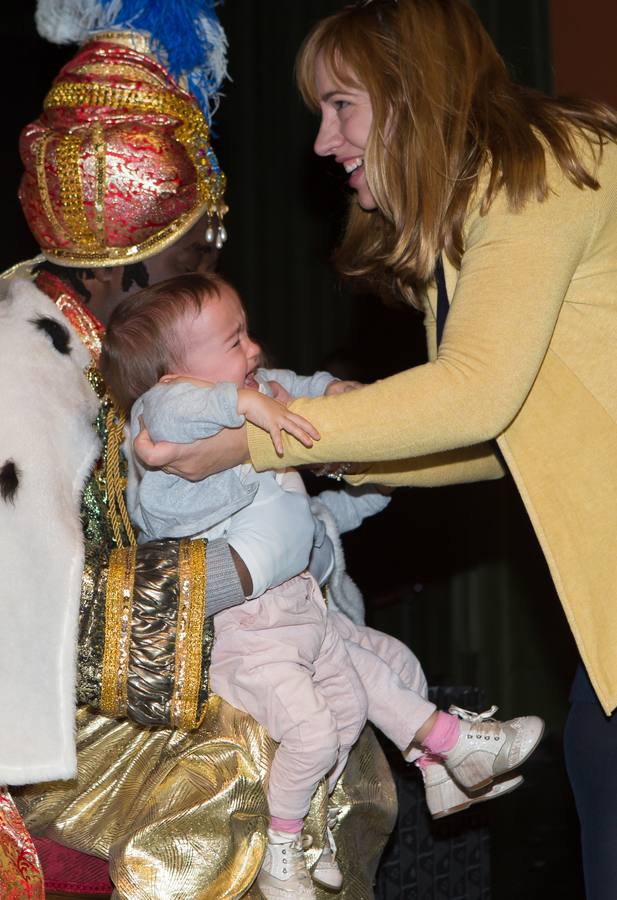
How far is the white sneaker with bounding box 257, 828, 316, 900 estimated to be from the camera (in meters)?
2.01

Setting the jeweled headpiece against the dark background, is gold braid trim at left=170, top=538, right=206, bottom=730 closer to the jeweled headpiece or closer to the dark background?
the jeweled headpiece

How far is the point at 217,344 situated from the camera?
2.05 m

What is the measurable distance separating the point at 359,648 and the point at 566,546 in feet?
1.94

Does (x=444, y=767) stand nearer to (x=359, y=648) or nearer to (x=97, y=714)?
(x=359, y=648)

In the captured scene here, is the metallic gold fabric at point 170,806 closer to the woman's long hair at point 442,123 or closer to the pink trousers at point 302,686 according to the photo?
the pink trousers at point 302,686

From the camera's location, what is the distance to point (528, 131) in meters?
1.79

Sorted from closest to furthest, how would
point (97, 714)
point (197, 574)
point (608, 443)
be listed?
point (608, 443)
point (197, 574)
point (97, 714)

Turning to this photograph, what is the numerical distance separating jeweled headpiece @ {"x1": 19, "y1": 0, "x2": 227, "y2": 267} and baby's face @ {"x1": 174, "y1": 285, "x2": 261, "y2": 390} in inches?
13.3

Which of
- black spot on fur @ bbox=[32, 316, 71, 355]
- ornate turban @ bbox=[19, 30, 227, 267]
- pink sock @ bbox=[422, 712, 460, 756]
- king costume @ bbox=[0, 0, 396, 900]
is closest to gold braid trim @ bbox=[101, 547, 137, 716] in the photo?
king costume @ bbox=[0, 0, 396, 900]

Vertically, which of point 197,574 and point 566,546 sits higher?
point 566,546

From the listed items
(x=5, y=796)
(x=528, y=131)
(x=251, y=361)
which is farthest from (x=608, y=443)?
(x=5, y=796)

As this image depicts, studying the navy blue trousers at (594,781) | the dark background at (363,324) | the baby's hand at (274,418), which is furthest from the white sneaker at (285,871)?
the dark background at (363,324)

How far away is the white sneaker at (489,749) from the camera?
2.16 m

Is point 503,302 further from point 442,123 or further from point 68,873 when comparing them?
point 68,873
